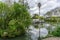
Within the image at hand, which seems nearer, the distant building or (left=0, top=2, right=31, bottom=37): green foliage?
(left=0, top=2, right=31, bottom=37): green foliage

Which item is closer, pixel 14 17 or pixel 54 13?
pixel 14 17

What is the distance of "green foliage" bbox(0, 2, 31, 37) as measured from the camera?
783cm

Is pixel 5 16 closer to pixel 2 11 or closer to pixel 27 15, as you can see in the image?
pixel 2 11

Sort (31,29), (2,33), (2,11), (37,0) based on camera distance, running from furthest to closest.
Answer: (37,0) < (31,29) < (2,11) < (2,33)

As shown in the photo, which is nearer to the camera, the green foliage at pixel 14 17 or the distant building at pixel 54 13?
the green foliage at pixel 14 17

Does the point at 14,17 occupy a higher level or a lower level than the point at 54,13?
lower

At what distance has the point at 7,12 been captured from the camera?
799cm

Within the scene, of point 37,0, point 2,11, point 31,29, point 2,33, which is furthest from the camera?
point 37,0

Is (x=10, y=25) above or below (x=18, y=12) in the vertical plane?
below

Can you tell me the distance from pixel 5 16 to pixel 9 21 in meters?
0.27

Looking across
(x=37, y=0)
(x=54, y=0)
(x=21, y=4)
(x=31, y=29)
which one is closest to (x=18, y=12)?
(x=21, y=4)

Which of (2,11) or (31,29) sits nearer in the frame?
(2,11)

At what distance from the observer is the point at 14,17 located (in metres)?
8.03

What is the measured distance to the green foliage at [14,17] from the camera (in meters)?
7.83
